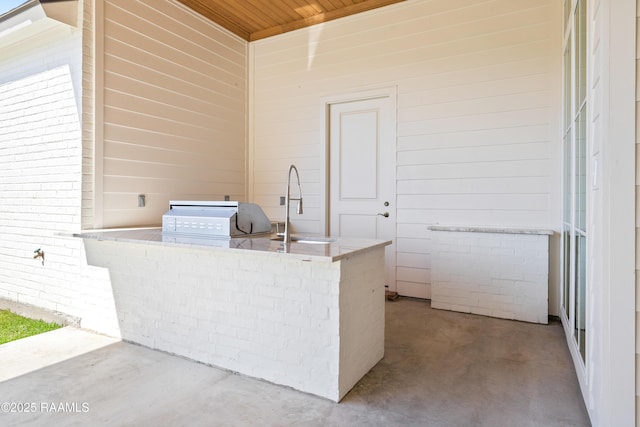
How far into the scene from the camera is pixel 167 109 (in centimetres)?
409

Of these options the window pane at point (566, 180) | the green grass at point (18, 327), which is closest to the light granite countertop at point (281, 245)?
the green grass at point (18, 327)

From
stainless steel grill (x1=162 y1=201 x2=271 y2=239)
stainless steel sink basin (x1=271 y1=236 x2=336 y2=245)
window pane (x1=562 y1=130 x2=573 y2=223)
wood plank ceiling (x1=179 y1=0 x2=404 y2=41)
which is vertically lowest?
stainless steel sink basin (x1=271 y1=236 x2=336 y2=245)

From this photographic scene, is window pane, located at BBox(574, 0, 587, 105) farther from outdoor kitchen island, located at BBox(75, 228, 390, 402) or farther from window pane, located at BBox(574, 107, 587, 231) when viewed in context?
outdoor kitchen island, located at BBox(75, 228, 390, 402)

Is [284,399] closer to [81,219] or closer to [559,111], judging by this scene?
[81,219]

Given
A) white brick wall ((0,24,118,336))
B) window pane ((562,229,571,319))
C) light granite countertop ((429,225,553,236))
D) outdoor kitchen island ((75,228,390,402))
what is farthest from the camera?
light granite countertop ((429,225,553,236))

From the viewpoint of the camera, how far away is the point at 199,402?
214cm

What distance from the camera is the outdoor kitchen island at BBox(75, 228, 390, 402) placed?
7.04 ft

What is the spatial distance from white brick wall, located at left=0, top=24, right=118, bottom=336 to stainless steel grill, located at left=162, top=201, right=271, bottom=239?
0.78 meters

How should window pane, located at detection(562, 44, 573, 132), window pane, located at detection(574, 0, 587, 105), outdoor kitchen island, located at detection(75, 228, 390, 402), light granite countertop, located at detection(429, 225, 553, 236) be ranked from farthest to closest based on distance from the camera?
light granite countertop, located at detection(429, 225, 553, 236) → window pane, located at detection(562, 44, 573, 132) → window pane, located at detection(574, 0, 587, 105) → outdoor kitchen island, located at detection(75, 228, 390, 402)

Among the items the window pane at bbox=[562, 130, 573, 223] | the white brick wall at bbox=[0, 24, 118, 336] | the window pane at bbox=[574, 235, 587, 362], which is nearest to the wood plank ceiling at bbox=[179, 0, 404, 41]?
the white brick wall at bbox=[0, 24, 118, 336]

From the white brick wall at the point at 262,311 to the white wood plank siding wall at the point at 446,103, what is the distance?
174 cm

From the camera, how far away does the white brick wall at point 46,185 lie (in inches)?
131

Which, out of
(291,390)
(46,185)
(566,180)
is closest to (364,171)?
(566,180)

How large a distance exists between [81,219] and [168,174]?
103 cm
